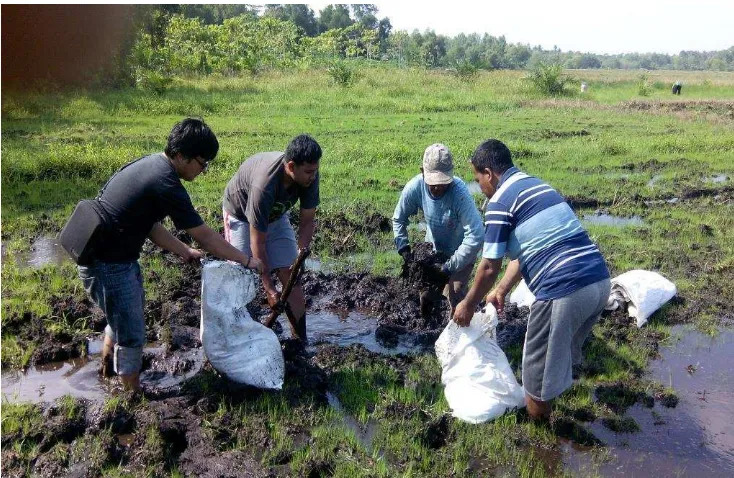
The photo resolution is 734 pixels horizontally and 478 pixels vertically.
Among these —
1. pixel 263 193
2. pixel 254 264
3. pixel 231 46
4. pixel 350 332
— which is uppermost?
pixel 231 46

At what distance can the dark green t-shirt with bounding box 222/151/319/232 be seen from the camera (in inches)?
161

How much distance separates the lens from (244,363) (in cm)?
407

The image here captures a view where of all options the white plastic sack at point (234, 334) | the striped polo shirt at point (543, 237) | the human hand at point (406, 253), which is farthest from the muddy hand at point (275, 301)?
the striped polo shirt at point (543, 237)

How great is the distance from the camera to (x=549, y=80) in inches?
1019

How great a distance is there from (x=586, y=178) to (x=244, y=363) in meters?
8.48

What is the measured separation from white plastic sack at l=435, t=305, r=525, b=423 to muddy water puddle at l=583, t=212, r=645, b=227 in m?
4.95

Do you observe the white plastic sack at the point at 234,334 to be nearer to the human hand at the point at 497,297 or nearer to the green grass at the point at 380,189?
the green grass at the point at 380,189

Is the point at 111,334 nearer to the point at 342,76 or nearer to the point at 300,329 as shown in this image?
the point at 300,329

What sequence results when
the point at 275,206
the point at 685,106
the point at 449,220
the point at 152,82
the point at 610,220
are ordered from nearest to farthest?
the point at 275,206 < the point at 449,220 < the point at 610,220 < the point at 152,82 < the point at 685,106

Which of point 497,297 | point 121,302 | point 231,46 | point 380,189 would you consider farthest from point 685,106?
point 121,302

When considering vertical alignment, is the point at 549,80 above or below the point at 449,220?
above

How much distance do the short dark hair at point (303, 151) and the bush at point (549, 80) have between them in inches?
940

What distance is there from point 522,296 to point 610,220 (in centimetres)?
372

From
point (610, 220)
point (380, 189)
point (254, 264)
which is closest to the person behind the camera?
point (254, 264)
